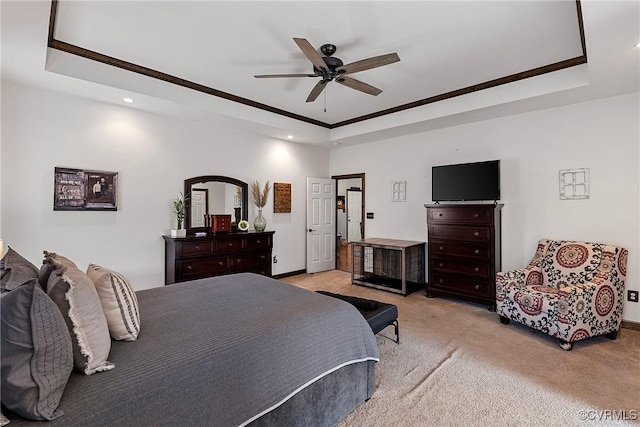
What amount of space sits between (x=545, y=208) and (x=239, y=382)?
423 cm

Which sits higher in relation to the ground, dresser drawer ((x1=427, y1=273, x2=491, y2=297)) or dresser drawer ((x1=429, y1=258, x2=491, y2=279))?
dresser drawer ((x1=429, y1=258, x2=491, y2=279))

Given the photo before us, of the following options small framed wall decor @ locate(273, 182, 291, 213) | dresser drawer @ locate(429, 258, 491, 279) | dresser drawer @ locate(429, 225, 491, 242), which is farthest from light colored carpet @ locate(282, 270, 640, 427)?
small framed wall decor @ locate(273, 182, 291, 213)

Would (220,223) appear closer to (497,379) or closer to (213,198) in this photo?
(213,198)

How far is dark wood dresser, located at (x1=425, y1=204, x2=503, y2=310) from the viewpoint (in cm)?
404

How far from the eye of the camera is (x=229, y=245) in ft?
14.8

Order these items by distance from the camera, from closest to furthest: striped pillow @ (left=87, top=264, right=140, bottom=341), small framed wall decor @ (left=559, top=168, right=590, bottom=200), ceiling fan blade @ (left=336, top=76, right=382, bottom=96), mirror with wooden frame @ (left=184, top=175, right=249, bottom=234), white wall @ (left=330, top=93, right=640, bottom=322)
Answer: striped pillow @ (left=87, top=264, right=140, bottom=341) → ceiling fan blade @ (left=336, top=76, right=382, bottom=96) → white wall @ (left=330, top=93, right=640, bottom=322) → small framed wall decor @ (left=559, top=168, right=590, bottom=200) → mirror with wooden frame @ (left=184, top=175, right=249, bottom=234)

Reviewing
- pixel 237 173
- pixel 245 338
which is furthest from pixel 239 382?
pixel 237 173

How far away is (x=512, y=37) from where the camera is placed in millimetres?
2754

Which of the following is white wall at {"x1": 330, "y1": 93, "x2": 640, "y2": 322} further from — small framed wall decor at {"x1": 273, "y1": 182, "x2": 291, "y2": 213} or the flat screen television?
small framed wall decor at {"x1": 273, "y1": 182, "x2": 291, "y2": 213}

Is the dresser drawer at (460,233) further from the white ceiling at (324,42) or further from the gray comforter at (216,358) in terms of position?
the gray comforter at (216,358)

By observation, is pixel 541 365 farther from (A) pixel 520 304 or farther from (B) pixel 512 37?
(B) pixel 512 37

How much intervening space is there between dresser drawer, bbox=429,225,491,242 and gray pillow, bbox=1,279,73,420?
4278mm

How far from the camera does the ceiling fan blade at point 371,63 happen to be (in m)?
2.46

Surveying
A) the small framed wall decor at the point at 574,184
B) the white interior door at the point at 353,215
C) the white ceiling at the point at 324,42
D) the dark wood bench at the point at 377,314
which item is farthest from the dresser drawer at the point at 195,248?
the white interior door at the point at 353,215
